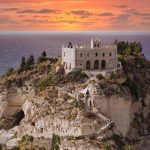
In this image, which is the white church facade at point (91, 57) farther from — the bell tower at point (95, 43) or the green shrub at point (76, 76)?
the green shrub at point (76, 76)

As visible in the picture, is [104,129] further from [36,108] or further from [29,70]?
[29,70]

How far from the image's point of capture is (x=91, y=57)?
91375 millimetres

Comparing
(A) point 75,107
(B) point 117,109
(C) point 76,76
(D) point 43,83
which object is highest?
(C) point 76,76

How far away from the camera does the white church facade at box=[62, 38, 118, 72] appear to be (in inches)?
3565

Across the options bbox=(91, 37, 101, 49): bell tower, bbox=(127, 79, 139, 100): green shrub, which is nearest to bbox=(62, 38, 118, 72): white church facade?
bbox=(91, 37, 101, 49): bell tower

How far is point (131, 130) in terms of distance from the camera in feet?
287

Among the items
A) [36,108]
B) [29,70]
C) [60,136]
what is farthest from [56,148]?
[29,70]

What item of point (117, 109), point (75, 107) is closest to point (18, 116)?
point (75, 107)

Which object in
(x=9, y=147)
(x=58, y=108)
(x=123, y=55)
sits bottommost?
(x=9, y=147)

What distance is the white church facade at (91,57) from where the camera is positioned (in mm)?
90562

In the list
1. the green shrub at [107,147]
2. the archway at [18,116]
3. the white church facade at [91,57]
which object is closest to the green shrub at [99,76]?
the white church facade at [91,57]

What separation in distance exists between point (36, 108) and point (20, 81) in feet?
33.5

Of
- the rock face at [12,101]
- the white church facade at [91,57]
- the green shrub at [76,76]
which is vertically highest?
the white church facade at [91,57]

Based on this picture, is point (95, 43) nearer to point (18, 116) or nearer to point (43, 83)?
point (43, 83)
